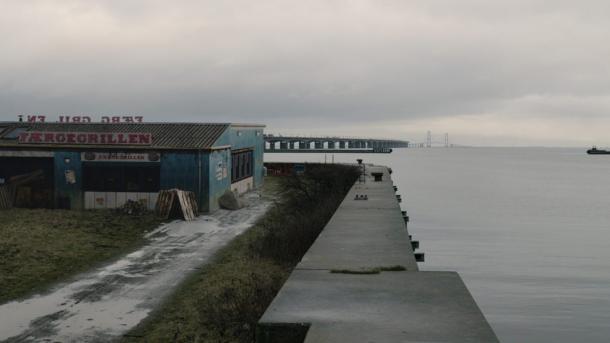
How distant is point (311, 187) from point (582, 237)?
2121 cm

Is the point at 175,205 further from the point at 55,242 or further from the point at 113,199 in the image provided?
the point at 55,242

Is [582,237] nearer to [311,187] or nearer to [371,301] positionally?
[311,187]

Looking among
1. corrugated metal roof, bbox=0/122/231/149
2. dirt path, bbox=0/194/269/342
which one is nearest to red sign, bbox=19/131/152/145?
corrugated metal roof, bbox=0/122/231/149

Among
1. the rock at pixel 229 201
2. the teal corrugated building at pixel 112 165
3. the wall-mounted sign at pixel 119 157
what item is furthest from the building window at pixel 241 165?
the wall-mounted sign at pixel 119 157

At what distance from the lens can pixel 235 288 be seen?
19.4m

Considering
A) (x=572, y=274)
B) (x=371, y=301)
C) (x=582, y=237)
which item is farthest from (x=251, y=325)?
(x=582, y=237)

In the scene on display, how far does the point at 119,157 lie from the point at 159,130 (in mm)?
4539

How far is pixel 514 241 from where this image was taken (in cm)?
4469

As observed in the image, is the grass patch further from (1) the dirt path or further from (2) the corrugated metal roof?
(2) the corrugated metal roof

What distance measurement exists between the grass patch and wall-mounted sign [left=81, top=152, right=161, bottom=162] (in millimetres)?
8970

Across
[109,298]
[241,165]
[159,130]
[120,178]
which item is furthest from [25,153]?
[109,298]

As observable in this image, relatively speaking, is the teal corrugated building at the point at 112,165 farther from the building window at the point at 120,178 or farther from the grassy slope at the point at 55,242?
the grassy slope at the point at 55,242

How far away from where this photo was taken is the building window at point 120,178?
40906 mm

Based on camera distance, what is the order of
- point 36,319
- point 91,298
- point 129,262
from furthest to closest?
point 129,262 → point 91,298 → point 36,319
